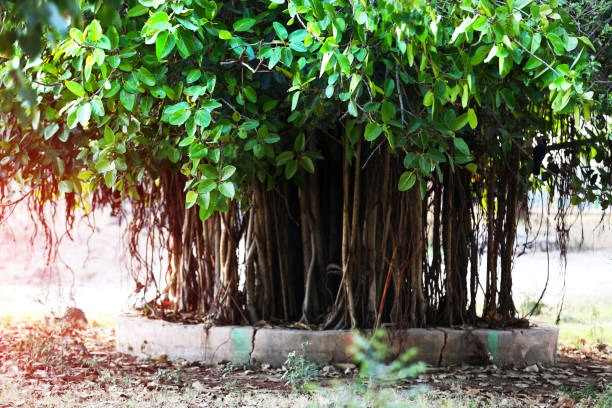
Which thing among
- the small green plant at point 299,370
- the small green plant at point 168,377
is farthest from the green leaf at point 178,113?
the small green plant at point 168,377

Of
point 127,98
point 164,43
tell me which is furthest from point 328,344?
point 164,43

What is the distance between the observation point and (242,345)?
270 inches

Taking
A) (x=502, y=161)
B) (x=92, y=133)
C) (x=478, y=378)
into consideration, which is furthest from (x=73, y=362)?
(x=502, y=161)

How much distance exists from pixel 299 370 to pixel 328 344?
780 millimetres

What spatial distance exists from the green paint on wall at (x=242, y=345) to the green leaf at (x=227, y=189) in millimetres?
1980

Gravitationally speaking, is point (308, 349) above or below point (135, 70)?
below

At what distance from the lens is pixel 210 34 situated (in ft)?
17.0

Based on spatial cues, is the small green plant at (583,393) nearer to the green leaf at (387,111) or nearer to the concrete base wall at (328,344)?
the concrete base wall at (328,344)

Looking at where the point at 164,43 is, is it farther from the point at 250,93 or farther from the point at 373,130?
the point at 373,130

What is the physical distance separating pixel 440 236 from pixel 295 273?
48.0 inches

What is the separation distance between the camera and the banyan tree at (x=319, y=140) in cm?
470

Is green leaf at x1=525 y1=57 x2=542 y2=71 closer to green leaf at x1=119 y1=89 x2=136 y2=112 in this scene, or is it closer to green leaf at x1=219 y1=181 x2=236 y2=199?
green leaf at x1=219 y1=181 x2=236 y2=199

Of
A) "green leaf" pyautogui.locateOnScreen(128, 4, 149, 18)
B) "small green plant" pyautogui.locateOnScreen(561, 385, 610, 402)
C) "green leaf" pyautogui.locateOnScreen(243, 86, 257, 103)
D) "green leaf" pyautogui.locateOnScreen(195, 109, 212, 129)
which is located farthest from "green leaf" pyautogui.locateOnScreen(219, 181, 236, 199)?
"small green plant" pyautogui.locateOnScreen(561, 385, 610, 402)

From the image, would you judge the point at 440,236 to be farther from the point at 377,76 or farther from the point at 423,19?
the point at 423,19
